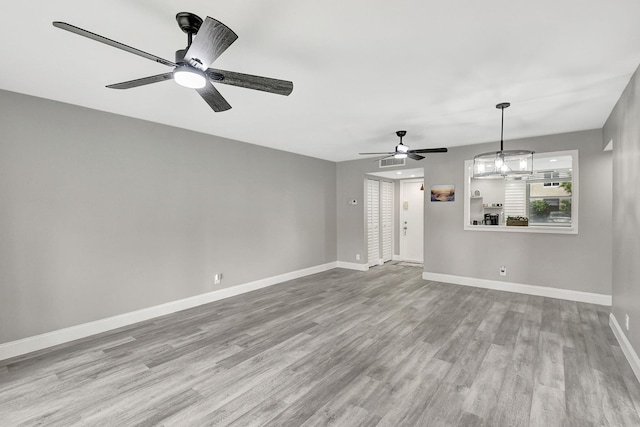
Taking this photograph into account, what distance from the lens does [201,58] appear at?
180 centimetres

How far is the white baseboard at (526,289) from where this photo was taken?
4609 mm

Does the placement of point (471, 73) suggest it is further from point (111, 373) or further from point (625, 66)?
point (111, 373)

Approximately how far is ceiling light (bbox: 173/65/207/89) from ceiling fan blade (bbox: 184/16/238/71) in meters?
0.04

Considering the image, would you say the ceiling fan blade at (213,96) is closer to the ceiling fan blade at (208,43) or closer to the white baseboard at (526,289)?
the ceiling fan blade at (208,43)

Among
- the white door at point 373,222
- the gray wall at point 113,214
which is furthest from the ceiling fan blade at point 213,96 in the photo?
the white door at point 373,222

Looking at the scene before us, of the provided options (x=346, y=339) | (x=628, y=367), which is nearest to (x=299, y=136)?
(x=346, y=339)

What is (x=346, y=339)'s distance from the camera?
11.1 ft

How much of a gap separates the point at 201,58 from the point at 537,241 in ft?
18.6

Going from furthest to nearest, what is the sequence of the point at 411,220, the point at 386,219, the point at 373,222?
the point at 411,220, the point at 386,219, the point at 373,222

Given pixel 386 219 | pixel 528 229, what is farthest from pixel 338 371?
pixel 386 219

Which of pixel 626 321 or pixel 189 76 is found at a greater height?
pixel 189 76

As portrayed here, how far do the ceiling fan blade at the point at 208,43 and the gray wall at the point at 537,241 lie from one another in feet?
17.0

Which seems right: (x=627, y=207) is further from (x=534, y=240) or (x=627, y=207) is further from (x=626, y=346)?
(x=534, y=240)

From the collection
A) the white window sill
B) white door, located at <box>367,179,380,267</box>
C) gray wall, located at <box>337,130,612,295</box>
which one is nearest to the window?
the white window sill
